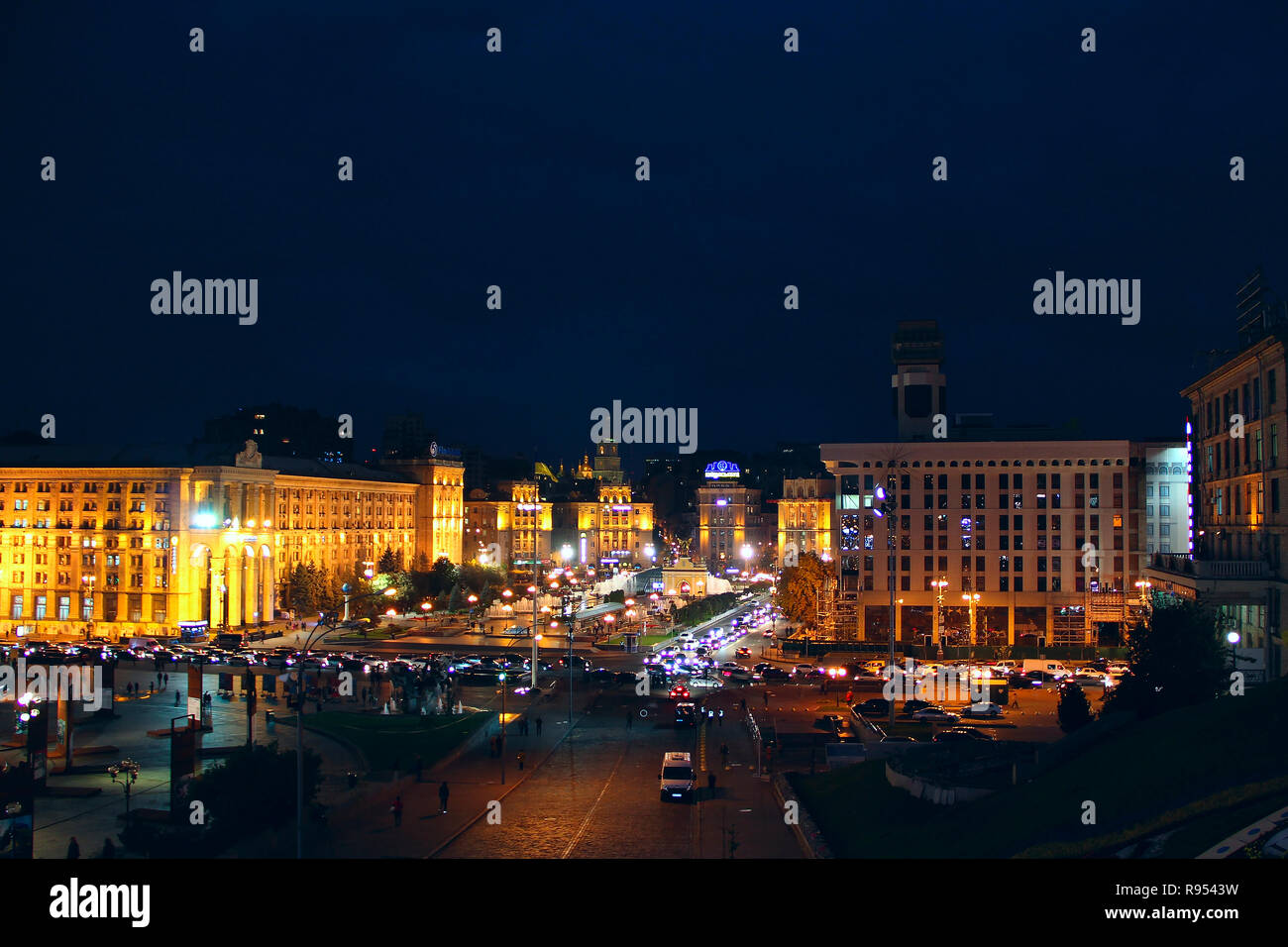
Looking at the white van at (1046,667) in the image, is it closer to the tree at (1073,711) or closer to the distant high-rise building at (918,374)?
the tree at (1073,711)

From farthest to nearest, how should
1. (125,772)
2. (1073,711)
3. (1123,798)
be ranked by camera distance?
(1073,711), (125,772), (1123,798)

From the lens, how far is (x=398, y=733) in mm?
42219

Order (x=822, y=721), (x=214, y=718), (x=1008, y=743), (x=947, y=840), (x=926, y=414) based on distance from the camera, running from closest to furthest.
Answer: (x=947, y=840) < (x=1008, y=743) < (x=822, y=721) < (x=214, y=718) < (x=926, y=414)

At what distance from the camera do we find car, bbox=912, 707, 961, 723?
46281 millimetres

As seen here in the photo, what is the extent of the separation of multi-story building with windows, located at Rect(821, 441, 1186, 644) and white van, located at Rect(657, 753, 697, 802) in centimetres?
4352

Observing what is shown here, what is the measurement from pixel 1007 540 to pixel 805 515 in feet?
263

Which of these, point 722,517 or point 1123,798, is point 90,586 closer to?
point 1123,798

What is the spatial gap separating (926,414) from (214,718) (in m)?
79.5

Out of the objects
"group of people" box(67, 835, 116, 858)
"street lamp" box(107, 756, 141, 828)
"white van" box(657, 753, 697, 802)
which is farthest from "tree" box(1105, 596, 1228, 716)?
"street lamp" box(107, 756, 141, 828)

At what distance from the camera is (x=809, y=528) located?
157 meters

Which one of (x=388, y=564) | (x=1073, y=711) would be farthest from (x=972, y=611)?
(x=388, y=564)
